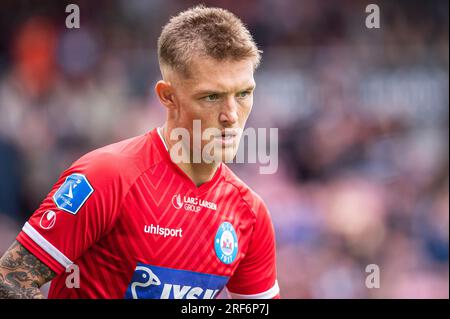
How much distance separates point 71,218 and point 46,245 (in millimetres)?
157

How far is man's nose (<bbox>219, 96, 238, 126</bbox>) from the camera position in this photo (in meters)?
3.55

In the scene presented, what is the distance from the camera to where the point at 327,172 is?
946cm

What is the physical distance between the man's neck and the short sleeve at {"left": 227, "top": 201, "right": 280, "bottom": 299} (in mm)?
365

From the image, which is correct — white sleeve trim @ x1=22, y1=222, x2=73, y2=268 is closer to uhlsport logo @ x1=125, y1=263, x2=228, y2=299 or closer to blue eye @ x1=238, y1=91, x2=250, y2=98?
uhlsport logo @ x1=125, y1=263, x2=228, y2=299

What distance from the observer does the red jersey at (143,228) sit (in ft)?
10.9

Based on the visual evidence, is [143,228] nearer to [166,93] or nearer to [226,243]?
[226,243]

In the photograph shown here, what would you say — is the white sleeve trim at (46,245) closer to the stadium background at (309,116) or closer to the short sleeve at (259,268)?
the short sleeve at (259,268)

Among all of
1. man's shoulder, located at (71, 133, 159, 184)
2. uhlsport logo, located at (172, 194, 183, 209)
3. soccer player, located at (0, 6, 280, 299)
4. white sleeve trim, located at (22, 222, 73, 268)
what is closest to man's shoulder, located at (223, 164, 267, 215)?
soccer player, located at (0, 6, 280, 299)

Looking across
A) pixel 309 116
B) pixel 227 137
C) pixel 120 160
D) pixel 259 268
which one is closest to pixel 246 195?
pixel 259 268

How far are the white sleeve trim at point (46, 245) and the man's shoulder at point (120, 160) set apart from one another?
0.34 metres

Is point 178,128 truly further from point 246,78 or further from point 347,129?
point 347,129

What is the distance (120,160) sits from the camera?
3549 mm

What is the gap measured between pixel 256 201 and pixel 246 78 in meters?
0.78

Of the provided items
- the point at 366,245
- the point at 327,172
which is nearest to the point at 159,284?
the point at 366,245
